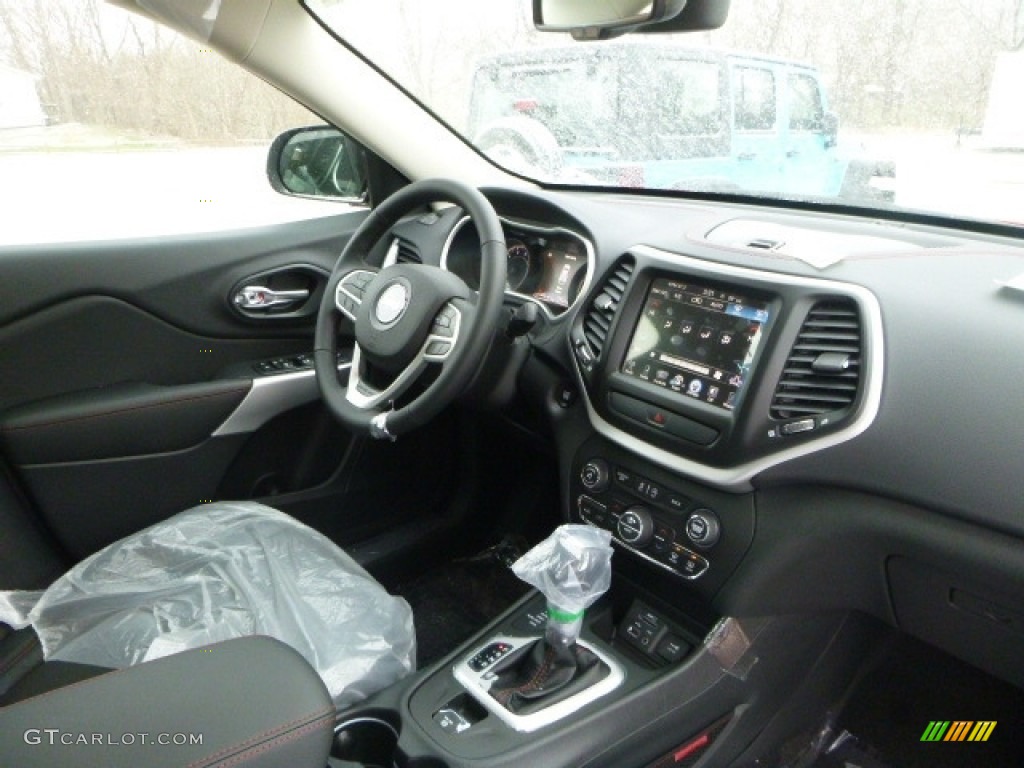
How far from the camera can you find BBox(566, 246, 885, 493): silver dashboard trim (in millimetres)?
1248

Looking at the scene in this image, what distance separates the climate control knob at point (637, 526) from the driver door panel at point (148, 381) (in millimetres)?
963

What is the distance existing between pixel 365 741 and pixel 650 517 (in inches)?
26.7

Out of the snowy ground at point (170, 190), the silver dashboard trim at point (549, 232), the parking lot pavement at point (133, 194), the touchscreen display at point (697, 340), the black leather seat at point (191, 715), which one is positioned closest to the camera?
the black leather seat at point (191, 715)

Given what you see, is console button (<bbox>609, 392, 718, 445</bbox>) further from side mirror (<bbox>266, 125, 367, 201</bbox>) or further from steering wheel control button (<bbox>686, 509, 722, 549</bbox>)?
side mirror (<bbox>266, 125, 367, 201</bbox>)

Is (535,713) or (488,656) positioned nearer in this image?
(535,713)

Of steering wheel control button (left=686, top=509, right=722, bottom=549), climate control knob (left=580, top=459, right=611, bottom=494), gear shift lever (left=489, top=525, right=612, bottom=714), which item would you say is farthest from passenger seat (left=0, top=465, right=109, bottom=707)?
steering wheel control button (left=686, top=509, right=722, bottom=549)

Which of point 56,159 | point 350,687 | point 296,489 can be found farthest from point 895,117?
point 56,159

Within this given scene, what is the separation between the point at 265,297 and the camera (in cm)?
222

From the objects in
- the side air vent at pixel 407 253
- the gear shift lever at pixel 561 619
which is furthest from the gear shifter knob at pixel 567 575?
the side air vent at pixel 407 253

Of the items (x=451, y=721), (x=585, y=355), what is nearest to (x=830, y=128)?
(x=585, y=355)

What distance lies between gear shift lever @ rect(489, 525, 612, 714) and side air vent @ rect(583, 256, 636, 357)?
39cm

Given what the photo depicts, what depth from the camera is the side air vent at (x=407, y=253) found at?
1868mm

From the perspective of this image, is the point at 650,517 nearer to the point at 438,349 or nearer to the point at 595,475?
the point at 595,475

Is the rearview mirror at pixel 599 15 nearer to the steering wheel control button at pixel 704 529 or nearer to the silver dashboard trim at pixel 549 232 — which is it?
the silver dashboard trim at pixel 549 232
